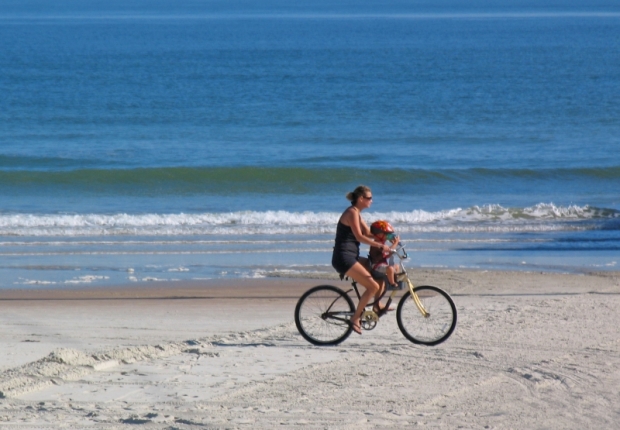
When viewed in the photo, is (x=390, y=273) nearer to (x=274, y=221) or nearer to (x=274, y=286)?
(x=274, y=286)

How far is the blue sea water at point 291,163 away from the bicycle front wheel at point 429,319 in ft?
15.1

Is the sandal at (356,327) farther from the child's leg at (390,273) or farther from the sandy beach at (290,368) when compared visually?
the child's leg at (390,273)

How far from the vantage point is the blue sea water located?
48.3 feet

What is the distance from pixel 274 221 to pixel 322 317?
9895mm

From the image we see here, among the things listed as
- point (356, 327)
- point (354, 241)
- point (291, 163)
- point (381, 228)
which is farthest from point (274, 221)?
point (381, 228)

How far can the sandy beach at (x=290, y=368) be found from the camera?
6.07m

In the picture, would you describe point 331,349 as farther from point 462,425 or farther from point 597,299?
point 597,299

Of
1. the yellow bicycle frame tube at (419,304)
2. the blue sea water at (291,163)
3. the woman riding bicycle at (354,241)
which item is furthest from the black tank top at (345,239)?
the blue sea water at (291,163)

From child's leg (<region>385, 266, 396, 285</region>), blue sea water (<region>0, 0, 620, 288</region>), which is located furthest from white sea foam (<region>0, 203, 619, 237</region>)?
child's leg (<region>385, 266, 396, 285</region>)

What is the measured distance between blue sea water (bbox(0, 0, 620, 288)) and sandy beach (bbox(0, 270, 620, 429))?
2955 mm

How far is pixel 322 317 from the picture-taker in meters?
8.10

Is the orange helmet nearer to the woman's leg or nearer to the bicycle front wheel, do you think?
the woman's leg

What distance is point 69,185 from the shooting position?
2386 centimetres

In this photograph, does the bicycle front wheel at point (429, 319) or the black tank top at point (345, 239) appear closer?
the black tank top at point (345, 239)
